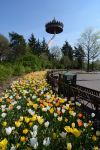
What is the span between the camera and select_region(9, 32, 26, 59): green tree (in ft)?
202

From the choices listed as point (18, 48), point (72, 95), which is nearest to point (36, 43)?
point (18, 48)

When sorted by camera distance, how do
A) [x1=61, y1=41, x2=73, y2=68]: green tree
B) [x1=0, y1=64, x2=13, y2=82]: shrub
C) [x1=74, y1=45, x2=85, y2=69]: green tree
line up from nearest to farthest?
[x1=0, y1=64, x2=13, y2=82]: shrub
[x1=61, y1=41, x2=73, y2=68]: green tree
[x1=74, y1=45, x2=85, y2=69]: green tree

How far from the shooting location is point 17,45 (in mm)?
63469

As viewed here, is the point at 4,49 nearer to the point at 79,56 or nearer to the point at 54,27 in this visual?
the point at 54,27

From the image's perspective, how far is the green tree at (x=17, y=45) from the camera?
202ft

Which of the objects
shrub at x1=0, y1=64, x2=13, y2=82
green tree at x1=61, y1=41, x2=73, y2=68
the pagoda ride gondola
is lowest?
shrub at x1=0, y1=64, x2=13, y2=82

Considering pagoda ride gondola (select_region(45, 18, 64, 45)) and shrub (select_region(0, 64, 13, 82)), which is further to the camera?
pagoda ride gondola (select_region(45, 18, 64, 45))

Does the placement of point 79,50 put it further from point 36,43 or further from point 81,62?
point 36,43

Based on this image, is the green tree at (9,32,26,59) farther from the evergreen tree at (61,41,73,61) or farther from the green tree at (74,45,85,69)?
the evergreen tree at (61,41,73,61)

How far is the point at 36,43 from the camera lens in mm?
93688

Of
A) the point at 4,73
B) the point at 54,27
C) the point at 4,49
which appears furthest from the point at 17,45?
the point at 4,73

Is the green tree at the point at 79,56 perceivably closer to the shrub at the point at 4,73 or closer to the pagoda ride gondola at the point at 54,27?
the pagoda ride gondola at the point at 54,27

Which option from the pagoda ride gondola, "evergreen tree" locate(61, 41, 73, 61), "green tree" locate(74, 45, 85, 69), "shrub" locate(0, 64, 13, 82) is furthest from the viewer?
"evergreen tree" locate(61, 41, 73, 61)

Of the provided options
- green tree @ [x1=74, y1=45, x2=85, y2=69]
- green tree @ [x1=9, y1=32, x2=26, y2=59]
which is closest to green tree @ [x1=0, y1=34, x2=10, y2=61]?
green tree @ [x1=9, y1=32, x2=26, y2=59]
